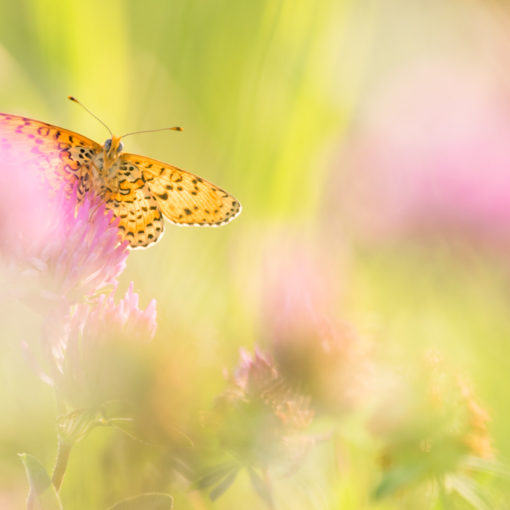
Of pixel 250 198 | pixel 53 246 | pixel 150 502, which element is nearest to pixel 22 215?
pixel 53 246

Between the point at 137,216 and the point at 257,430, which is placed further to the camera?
the point at 137,216

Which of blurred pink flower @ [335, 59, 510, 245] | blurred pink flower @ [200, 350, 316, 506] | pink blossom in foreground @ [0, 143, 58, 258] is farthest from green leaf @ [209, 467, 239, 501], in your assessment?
blurred pink flower @ [335, 59, 510, 245]

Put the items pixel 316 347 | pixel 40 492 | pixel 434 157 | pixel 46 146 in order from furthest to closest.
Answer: pixel 434 157 → pixel 46 146 → pixel 316 347 → pixel 40 492

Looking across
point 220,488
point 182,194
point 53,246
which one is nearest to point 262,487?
point 220,488

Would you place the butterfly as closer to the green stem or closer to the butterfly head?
the butterfly head

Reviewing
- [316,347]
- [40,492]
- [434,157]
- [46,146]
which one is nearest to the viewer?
[40,492]

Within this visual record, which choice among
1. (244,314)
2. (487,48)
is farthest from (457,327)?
(487,48)

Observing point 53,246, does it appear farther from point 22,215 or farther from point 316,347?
point 316,347
